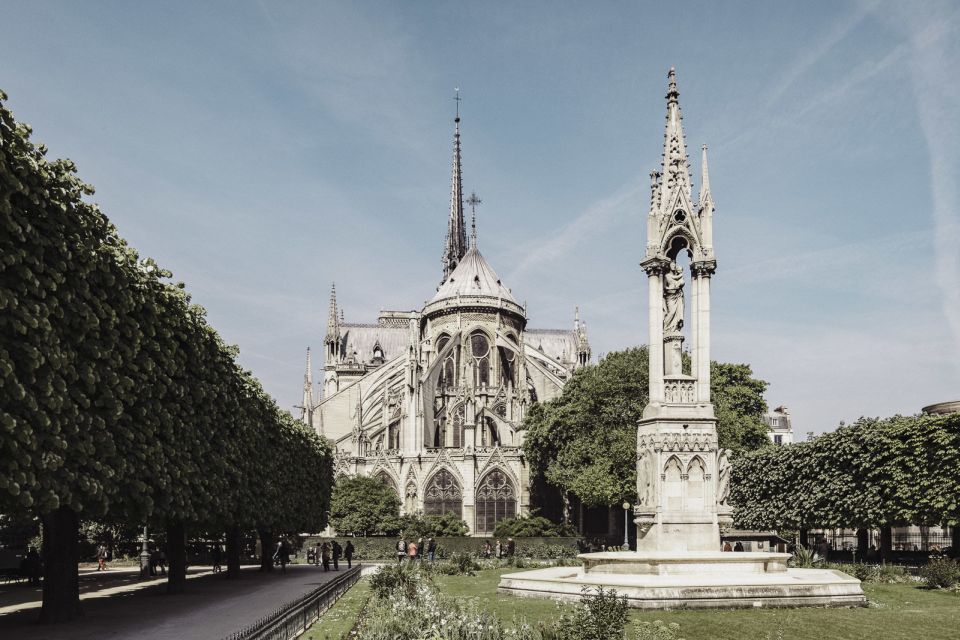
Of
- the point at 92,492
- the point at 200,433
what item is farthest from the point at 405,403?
the point at 92,492

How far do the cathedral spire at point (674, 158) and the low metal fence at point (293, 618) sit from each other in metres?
12.5

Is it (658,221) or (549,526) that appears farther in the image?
(549,526)

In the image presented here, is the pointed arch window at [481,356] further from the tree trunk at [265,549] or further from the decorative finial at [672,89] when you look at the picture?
the decorative finial at [672,89]

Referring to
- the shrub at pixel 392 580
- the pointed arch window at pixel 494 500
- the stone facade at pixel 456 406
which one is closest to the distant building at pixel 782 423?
the stone facade at pixel 456 406

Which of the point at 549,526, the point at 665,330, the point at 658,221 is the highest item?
the point at 658,221

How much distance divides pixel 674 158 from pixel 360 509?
50.9 m

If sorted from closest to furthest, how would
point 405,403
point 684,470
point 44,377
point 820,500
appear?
point 44,377 → point 684,470 → point 820,500 → point 405,403

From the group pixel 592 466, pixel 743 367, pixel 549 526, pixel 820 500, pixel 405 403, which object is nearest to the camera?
pixel 820 500

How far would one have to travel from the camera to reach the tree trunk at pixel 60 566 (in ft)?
68.3

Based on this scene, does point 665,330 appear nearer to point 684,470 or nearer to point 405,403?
point 684,470

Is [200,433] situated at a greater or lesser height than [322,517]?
greater

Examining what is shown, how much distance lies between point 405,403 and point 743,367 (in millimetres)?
32134

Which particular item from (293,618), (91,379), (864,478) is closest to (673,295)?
(293,618)

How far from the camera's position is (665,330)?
78.5 feet
